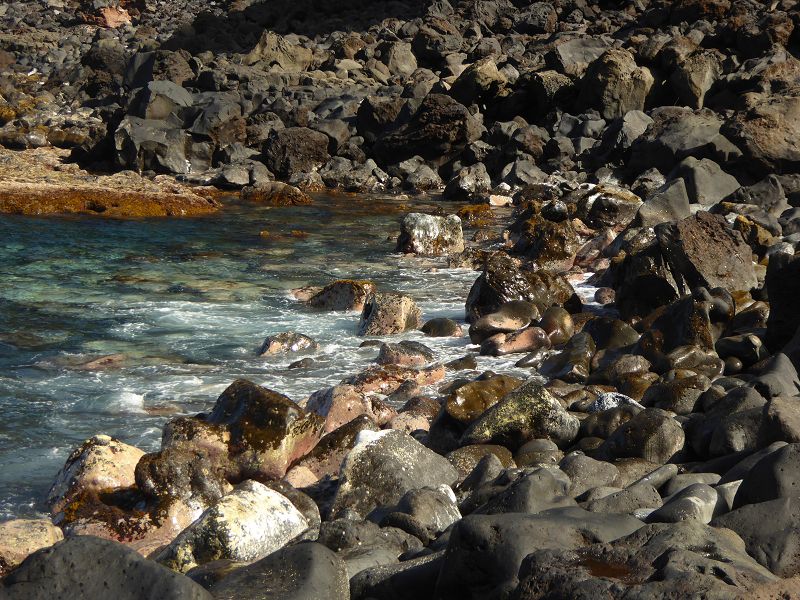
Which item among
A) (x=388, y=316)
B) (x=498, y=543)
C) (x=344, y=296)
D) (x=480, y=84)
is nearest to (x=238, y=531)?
(x=498, y=543)

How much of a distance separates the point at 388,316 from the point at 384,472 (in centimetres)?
616

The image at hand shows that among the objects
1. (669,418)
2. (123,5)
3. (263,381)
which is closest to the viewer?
(669,418)

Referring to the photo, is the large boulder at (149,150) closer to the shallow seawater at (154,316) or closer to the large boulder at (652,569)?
the shallow seawater at (154,316)

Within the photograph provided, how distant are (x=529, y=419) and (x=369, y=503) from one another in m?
1.82

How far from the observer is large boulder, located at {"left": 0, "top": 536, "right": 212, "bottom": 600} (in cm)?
329

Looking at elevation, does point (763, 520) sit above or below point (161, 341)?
above

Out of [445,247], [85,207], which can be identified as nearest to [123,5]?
[85,207]

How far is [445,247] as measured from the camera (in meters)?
18.5

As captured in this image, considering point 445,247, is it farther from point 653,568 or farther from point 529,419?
point 653,568

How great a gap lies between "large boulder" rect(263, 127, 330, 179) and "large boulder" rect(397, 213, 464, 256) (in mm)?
12215

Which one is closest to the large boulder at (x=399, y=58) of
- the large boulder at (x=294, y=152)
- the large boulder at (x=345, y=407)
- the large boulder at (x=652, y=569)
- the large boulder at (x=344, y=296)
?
the large boulder at (x=294, y=152)

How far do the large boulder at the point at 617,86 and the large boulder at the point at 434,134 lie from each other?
4.38 metres

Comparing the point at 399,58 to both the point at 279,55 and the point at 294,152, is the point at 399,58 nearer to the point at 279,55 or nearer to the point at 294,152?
the point at 279,55

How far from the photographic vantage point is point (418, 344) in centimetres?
1121
